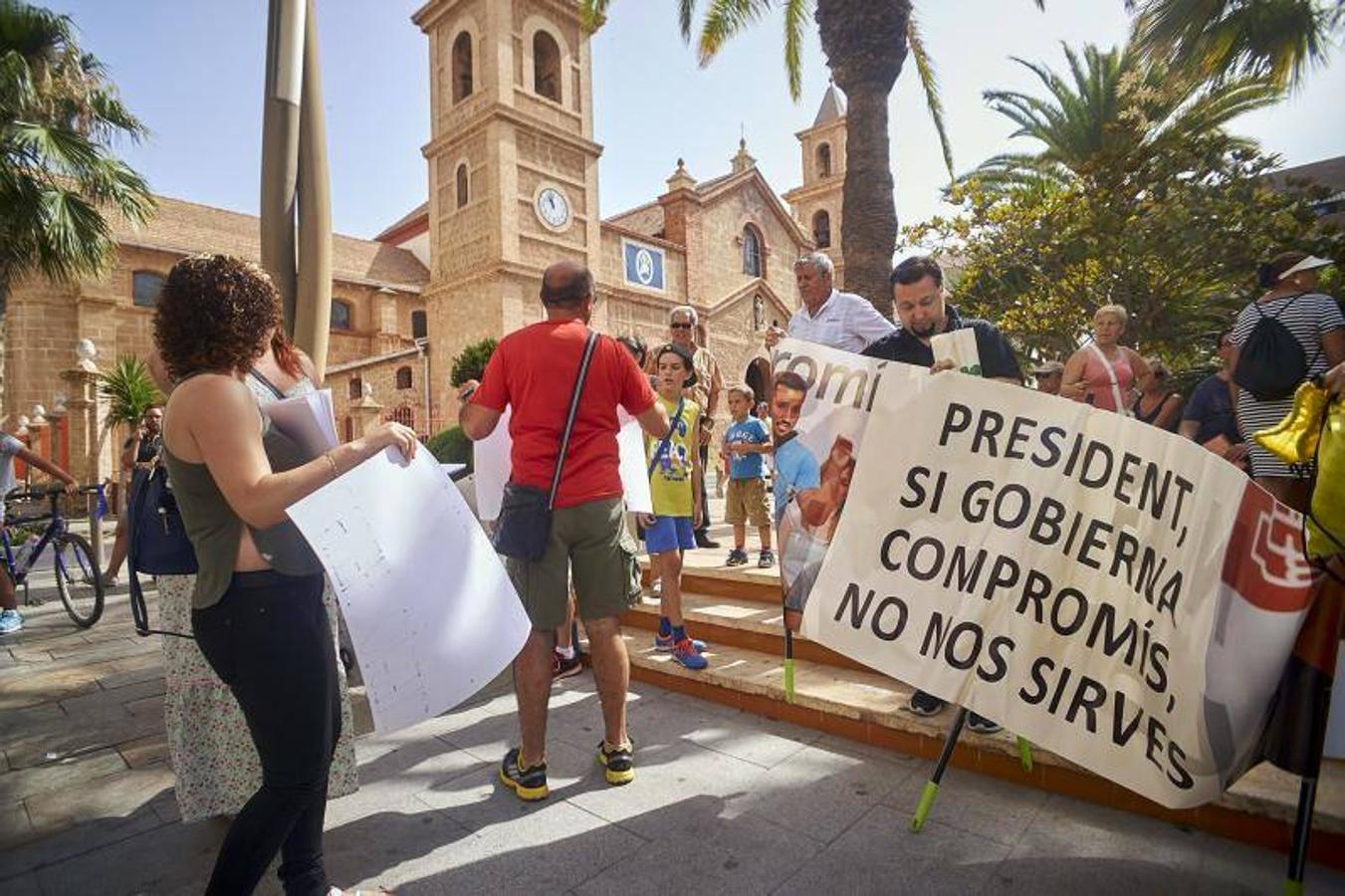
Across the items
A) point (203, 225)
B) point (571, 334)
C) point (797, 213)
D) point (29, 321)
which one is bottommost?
point (571, 334)

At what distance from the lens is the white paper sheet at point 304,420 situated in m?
1.87

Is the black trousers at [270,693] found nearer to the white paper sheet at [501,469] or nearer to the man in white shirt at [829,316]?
the white paper sheet at [501,469]

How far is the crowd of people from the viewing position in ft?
5.47

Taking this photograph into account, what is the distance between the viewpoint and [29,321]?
2277cm

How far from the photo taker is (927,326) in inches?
123

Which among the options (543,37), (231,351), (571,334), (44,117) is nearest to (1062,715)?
(571,334)

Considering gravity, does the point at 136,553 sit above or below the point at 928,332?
below

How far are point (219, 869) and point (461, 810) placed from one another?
1240mm

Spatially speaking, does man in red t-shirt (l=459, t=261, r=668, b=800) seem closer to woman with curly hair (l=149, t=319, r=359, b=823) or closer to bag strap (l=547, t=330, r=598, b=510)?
bag strap (l=547, t=330, r=598, b=510)

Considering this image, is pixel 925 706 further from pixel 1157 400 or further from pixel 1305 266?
pixel 1157 400

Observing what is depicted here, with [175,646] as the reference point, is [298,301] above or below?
above

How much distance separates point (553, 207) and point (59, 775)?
23939mm

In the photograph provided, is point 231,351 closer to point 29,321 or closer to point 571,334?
point 571,334

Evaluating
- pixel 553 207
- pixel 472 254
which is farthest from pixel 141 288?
Result: pixel 553 207
